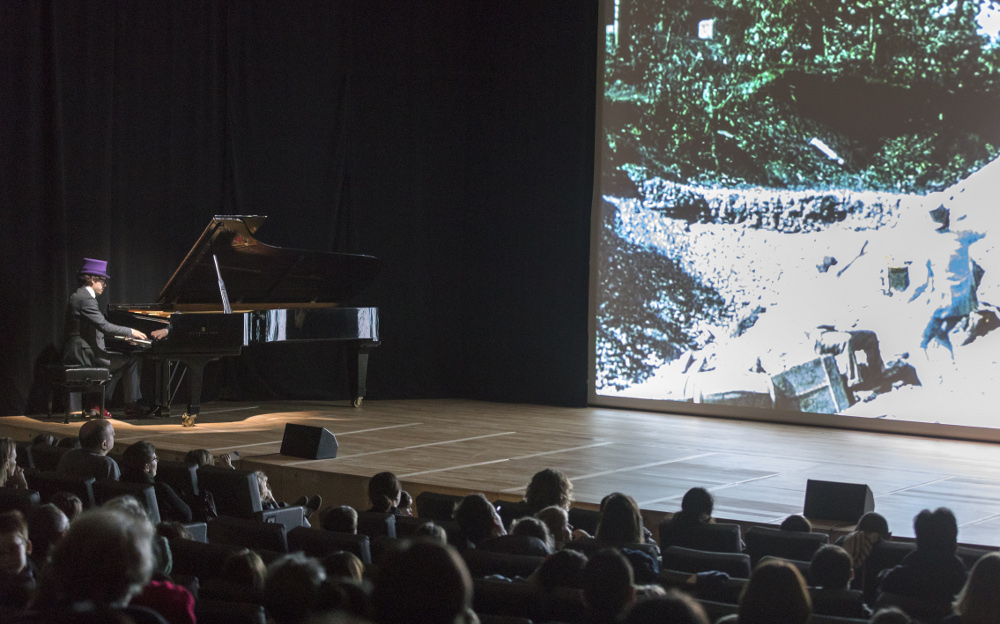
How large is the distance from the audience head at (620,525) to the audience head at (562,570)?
78 centimetres

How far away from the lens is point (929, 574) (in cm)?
345

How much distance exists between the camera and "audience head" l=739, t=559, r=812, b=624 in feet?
7.49

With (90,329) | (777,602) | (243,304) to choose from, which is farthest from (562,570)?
(243,304)

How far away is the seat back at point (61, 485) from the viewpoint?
4.28 metres

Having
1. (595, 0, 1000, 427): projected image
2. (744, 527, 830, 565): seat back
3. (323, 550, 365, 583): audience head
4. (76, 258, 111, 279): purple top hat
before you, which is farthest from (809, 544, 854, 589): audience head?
(76, 258, 111, 279): purple top hat

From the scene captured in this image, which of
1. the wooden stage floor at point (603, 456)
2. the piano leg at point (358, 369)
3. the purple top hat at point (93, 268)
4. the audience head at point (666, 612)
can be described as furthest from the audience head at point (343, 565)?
the piano leg at point (358, 369)

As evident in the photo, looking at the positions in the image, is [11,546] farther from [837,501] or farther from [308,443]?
[308,443]

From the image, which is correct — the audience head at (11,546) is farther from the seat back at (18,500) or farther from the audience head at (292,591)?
the audience head at (292,591)

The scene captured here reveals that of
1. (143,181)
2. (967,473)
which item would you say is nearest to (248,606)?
(967,473)

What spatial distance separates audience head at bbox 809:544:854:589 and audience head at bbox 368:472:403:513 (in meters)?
2.02

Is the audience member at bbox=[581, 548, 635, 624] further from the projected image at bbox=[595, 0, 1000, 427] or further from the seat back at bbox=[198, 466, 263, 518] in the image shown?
the projected image at bbox=[595, 0, 1000, 427]

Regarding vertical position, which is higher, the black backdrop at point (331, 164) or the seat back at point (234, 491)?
the black backdrop at point (331, 164)

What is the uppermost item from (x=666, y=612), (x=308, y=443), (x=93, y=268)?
(x=93, y=268)

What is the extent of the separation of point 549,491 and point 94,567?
283cm
